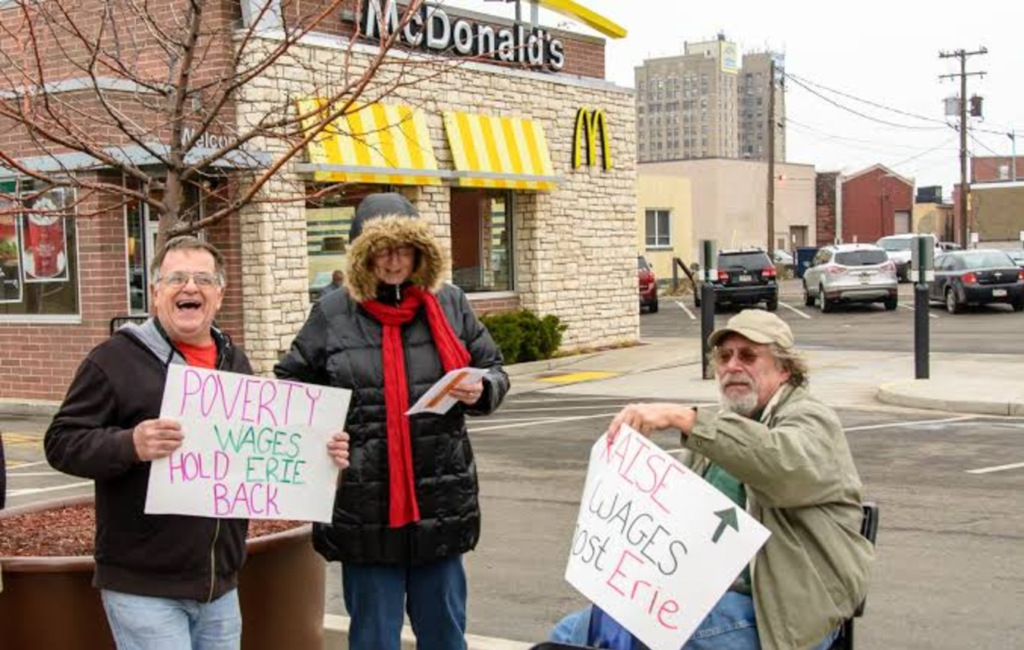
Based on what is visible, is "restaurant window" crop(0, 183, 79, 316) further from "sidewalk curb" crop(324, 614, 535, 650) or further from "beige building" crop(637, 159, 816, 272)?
"beige building" crop(637, 159, 816, 272)

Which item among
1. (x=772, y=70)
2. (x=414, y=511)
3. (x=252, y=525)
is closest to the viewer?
(x=414, y=511)

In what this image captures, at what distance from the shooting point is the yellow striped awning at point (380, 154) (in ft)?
54.7

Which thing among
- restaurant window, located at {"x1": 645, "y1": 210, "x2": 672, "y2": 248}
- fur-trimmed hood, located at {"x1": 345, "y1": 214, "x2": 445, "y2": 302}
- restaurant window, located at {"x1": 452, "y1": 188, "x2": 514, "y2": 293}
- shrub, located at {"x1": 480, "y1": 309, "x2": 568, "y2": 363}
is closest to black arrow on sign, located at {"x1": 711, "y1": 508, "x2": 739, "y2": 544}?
fur-trimmed hood, located at {"x1": 345, "y1": 214, "x2": 445, "y2": 302}

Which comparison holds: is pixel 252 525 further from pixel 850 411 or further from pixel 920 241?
pixel 920 241

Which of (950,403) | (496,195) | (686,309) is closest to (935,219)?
(686,309)

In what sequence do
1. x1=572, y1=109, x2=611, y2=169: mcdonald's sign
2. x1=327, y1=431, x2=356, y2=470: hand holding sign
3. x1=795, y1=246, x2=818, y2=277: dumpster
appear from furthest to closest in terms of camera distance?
x1=795, y1=246, x2=818, y2=277: dumpster < x1=572, y1=109, x2=611, y2=169: mcdonald's sign < x1=327, y1=431, x2=356, y2=470: hand holding sign

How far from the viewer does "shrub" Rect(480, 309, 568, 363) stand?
63.4 ft

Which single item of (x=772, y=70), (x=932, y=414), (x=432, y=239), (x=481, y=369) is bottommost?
(x=932, y=414)

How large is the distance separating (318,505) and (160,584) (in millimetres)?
578

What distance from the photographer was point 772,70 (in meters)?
49.0

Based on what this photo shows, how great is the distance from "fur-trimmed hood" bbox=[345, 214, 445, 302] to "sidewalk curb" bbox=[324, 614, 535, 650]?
1.60 meters

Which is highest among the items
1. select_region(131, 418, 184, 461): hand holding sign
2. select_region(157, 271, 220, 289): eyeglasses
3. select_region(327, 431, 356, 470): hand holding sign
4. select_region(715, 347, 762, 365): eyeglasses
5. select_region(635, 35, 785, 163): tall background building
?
select_region(635, 35, 785, 163): tall background building

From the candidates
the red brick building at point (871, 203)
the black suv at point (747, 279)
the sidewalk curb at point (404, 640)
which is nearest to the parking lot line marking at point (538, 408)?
the sidewalk curb at point (404, 640)

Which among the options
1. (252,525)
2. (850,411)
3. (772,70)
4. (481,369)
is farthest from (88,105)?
(772,70)
